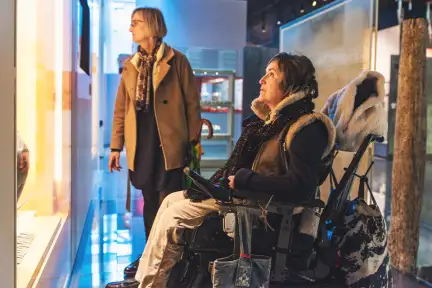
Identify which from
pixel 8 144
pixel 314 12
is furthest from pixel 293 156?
pixel 314 12

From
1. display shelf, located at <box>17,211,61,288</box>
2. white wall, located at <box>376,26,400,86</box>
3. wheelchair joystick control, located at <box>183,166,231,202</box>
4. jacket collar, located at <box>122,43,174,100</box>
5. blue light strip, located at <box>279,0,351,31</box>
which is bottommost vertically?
display shelf, located at <box>17,211,61,288</box>

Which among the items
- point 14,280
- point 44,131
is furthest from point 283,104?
point 44,131

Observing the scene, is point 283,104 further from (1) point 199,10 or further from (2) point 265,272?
(1) point 199,10

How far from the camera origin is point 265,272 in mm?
1692

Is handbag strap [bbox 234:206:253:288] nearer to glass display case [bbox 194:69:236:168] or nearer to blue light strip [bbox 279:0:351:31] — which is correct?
blue light strip [bbox 279:0:351:31]

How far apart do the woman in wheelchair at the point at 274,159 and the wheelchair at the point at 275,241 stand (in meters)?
0.04

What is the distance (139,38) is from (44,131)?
2.48ft

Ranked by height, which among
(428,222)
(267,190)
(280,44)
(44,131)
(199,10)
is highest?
(199,10)

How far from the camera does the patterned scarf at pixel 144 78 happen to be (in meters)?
2.65

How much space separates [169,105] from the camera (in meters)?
2.70

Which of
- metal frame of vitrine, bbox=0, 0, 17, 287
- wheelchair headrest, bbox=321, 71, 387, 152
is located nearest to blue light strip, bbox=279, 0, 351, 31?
wheelchair headrest, bbox=321, 71, 387, 152

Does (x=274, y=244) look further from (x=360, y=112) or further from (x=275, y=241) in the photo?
(x=360, y=112)

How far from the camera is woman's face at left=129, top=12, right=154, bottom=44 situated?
2.67 m

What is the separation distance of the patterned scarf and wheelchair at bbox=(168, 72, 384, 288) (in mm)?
→ 1030
